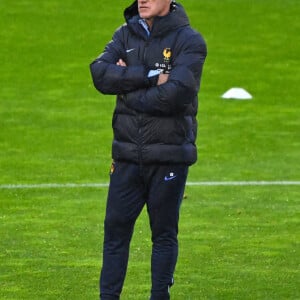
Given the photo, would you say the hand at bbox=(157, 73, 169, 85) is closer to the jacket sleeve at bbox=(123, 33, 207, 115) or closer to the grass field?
the jacket sleeve at bbox=(123, 33, 207, 115)

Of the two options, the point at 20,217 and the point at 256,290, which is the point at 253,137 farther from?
the point at 256,290

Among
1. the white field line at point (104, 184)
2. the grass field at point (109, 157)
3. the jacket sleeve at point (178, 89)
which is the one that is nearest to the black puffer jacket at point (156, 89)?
the jacket sleeve at point (178, 89)

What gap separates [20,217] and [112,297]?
3.64 meters

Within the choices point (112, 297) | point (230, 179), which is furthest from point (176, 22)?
point (230, 179)

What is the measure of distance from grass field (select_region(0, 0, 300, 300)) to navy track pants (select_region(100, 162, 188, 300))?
782mm

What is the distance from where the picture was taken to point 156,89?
29.8 feet

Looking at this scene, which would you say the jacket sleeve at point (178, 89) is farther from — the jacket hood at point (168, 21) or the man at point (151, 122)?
the jacket hood at point (168, 21)

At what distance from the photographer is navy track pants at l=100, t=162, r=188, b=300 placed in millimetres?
9242

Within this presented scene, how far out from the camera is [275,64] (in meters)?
21.7

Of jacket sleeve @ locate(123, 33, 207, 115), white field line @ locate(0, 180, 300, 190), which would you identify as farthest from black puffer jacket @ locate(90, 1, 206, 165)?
white field line @ locate(0, 180, 300, 190)

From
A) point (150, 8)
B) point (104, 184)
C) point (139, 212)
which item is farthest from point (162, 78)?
point (104, 184)

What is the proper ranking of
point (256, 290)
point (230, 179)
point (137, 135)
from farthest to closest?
point (230, 179)
point (256, 290)
point (137, 135)

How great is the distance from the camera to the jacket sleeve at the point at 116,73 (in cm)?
909

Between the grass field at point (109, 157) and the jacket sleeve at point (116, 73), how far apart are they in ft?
5.51
